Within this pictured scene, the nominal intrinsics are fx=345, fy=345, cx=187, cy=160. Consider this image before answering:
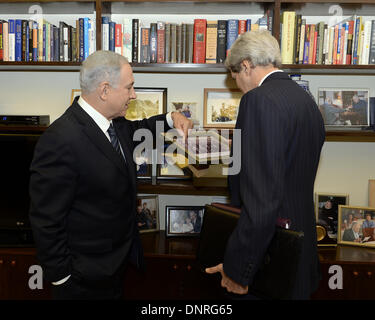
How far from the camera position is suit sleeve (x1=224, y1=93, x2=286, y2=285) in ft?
3.75

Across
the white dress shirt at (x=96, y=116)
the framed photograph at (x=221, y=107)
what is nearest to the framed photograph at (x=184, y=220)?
the framed photograph at (x=221, y=107)

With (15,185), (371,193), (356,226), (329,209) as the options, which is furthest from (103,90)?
(371,193)

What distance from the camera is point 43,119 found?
2.11 meters

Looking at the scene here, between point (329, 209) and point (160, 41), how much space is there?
4.84 feet

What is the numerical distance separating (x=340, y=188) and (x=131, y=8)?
1764mm

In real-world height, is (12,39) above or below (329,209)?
above

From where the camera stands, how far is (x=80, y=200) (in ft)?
4.51

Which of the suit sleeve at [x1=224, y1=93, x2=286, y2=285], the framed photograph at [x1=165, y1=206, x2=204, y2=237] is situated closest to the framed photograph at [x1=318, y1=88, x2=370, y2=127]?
the framed photograph at [x1=165, y1=206, x2=204, y2=237]

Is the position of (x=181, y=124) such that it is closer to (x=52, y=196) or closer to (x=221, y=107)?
(x=221, y=107)

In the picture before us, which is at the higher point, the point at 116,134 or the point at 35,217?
the point at 116,134

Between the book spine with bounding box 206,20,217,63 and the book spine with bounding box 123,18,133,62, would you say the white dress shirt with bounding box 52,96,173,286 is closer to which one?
the book spine with bounding box 123,18,133,62

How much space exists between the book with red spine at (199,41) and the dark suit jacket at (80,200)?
0.82m
